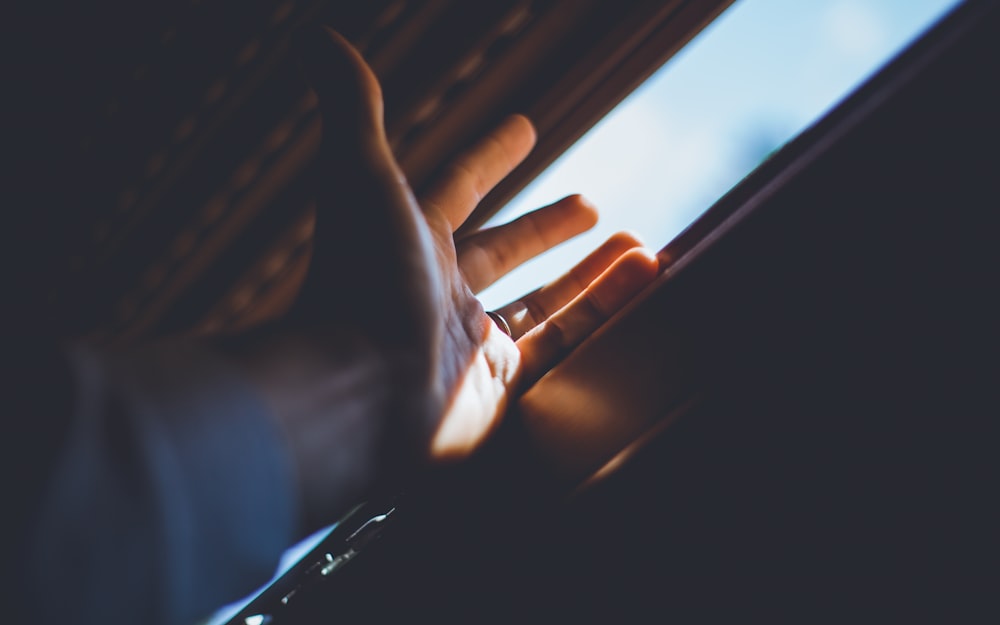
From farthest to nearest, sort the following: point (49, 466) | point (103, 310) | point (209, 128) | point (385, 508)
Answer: point (103, 310) → point (209, 128) → point (385, 508) → point (49, 466)

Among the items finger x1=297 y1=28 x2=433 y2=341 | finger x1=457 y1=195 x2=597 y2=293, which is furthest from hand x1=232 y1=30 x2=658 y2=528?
finger x1=457 y1=195 x2=597 y2=293

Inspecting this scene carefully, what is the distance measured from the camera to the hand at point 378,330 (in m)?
0.52

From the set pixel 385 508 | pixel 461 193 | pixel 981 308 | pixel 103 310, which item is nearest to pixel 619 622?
pixel 385 508

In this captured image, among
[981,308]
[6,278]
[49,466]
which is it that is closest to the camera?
[49,466]

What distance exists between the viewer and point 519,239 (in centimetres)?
100

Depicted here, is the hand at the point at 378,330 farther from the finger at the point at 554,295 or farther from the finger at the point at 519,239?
the finger at the point at 519,239

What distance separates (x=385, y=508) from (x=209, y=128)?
3.61ft

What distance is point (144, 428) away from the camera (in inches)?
14.7

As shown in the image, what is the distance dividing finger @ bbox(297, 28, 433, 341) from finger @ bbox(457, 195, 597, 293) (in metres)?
0.33

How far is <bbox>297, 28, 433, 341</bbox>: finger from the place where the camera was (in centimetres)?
59

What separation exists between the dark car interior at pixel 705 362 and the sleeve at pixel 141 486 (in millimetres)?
374

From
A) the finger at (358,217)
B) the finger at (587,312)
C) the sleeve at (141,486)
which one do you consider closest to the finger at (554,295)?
the finger at (587,312)

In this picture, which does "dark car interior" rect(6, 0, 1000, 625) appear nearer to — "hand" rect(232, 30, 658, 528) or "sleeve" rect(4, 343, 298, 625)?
"hand" rect(232, 30, 658, 528)

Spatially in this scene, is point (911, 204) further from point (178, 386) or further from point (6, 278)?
point (6, 278)
